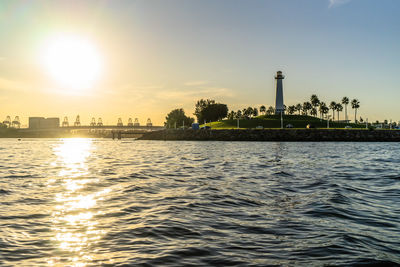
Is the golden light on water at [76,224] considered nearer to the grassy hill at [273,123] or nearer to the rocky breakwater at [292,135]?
the rocky breakwater at [292,135]

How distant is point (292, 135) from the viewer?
4646 inches

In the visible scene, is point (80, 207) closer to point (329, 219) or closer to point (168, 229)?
point (168, 229)

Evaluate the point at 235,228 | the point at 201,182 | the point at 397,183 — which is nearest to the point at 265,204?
the point at 235,228

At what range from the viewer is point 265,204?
40.1ft

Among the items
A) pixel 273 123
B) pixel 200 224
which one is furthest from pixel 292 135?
pixel 200 224

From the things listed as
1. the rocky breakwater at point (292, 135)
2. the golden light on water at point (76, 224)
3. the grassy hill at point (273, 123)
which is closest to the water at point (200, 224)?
the golden light on water at point (76, 224)

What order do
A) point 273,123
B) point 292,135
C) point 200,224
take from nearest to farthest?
point 200,224 → point 292,135 → point 273,123

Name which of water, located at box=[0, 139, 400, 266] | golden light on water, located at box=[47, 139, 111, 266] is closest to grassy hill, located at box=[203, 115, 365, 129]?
water, located at box=[0, 139, 400, 266]

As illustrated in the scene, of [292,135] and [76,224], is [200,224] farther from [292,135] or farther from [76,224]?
[292,135]

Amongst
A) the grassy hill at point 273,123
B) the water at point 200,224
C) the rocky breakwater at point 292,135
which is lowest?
the water at point 200,224

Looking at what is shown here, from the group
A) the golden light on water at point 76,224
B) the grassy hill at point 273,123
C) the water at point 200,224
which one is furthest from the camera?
the grassy hill at point 273,123

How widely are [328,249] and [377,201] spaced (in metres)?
6.97

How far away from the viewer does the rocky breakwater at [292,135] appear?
364ft

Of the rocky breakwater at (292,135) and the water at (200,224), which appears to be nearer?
the water at (200,224)
